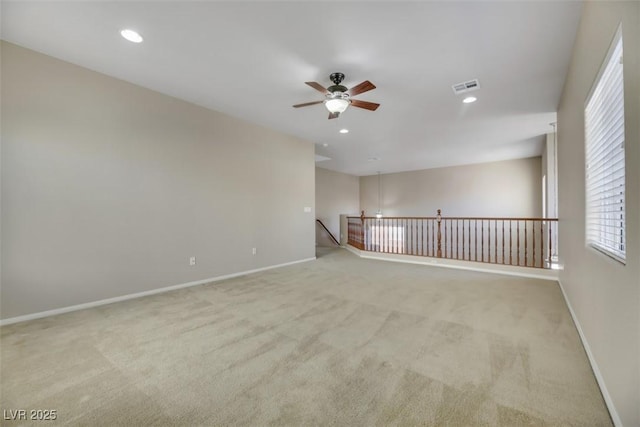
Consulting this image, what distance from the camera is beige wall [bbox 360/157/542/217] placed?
26.2ft

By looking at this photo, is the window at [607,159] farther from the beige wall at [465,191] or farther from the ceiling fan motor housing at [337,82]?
the beige wall at [465,191]

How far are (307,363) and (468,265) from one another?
4604mm

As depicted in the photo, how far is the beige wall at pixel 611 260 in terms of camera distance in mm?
1167

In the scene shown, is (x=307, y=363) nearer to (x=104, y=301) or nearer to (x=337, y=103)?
(x=337, y=103)

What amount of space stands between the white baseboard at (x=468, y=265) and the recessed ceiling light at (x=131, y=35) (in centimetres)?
583

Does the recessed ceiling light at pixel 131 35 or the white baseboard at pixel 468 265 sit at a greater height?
the recessed ceiling light at pixel 131 35

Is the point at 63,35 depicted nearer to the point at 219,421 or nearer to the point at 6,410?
the point at 6,410

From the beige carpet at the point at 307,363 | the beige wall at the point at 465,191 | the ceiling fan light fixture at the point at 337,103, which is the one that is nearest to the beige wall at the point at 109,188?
the beige carpet at the point at 307,363

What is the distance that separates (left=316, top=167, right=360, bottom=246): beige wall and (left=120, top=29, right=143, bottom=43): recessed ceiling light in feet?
23.2

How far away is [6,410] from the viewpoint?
1510 millimetres

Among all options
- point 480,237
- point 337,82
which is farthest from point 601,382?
point 480,237

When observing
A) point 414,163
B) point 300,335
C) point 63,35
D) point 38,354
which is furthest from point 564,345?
point 414,163

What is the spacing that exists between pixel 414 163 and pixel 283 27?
741cm

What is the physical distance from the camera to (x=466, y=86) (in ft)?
11.3
